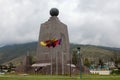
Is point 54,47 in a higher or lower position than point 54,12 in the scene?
lower

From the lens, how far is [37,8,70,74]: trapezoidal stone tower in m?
65.6

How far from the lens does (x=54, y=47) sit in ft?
225

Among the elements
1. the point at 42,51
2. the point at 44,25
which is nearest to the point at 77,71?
the point at 42,51

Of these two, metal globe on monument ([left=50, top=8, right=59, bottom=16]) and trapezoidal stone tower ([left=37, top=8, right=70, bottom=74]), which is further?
metal globe on monument ([left=50, top=8, right=59, bottom=16])

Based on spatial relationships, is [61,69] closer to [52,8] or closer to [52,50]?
[52,50]

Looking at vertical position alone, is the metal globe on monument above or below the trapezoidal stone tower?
above

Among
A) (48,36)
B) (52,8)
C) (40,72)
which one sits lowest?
(40,72)

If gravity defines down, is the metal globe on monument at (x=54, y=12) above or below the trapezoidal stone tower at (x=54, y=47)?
above

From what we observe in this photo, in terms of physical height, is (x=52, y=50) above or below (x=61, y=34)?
below

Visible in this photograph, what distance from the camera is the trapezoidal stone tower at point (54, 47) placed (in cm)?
6563

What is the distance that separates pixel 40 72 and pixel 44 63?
559 cm

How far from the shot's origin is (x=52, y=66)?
6450cm

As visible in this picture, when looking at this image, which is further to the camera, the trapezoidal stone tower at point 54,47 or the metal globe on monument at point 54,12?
the metal globe on monument at point 54,12

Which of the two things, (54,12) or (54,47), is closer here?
(54,47)
